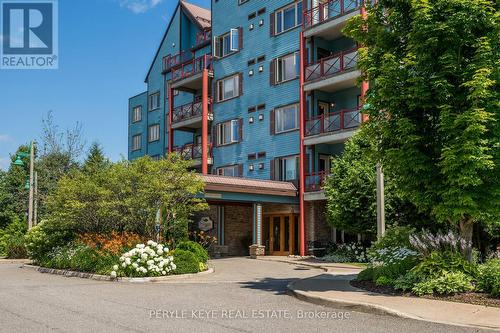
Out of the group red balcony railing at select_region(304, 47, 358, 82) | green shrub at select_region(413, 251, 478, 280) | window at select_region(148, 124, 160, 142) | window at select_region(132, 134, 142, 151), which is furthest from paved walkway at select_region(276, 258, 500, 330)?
window at select_region(132, 134, 142, 151)

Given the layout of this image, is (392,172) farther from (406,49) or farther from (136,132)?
(136,132)

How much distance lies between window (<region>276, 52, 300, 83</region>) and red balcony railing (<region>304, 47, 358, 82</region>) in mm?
1160

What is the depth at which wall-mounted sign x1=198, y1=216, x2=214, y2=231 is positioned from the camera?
3328cm

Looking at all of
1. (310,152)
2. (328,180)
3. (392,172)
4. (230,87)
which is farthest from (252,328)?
(230,87)

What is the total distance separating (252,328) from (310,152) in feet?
73.4

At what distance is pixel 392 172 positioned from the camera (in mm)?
14727

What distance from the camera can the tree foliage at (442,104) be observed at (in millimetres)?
12531

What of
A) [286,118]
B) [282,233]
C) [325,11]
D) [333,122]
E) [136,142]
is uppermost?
[325,11]

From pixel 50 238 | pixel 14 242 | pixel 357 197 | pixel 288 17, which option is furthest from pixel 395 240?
pixel 14 242

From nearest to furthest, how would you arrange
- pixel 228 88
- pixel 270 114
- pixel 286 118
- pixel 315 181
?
pixel 315 181
pixel 286 118
pixel 270 114
pixel 228 88

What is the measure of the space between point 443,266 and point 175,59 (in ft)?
115

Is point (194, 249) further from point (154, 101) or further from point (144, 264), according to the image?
point (154, 101)

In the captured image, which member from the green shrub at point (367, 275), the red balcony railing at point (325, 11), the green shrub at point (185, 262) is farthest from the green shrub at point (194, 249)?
the red balcony railing at point (325, 11)

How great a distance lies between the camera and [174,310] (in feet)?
36.8
